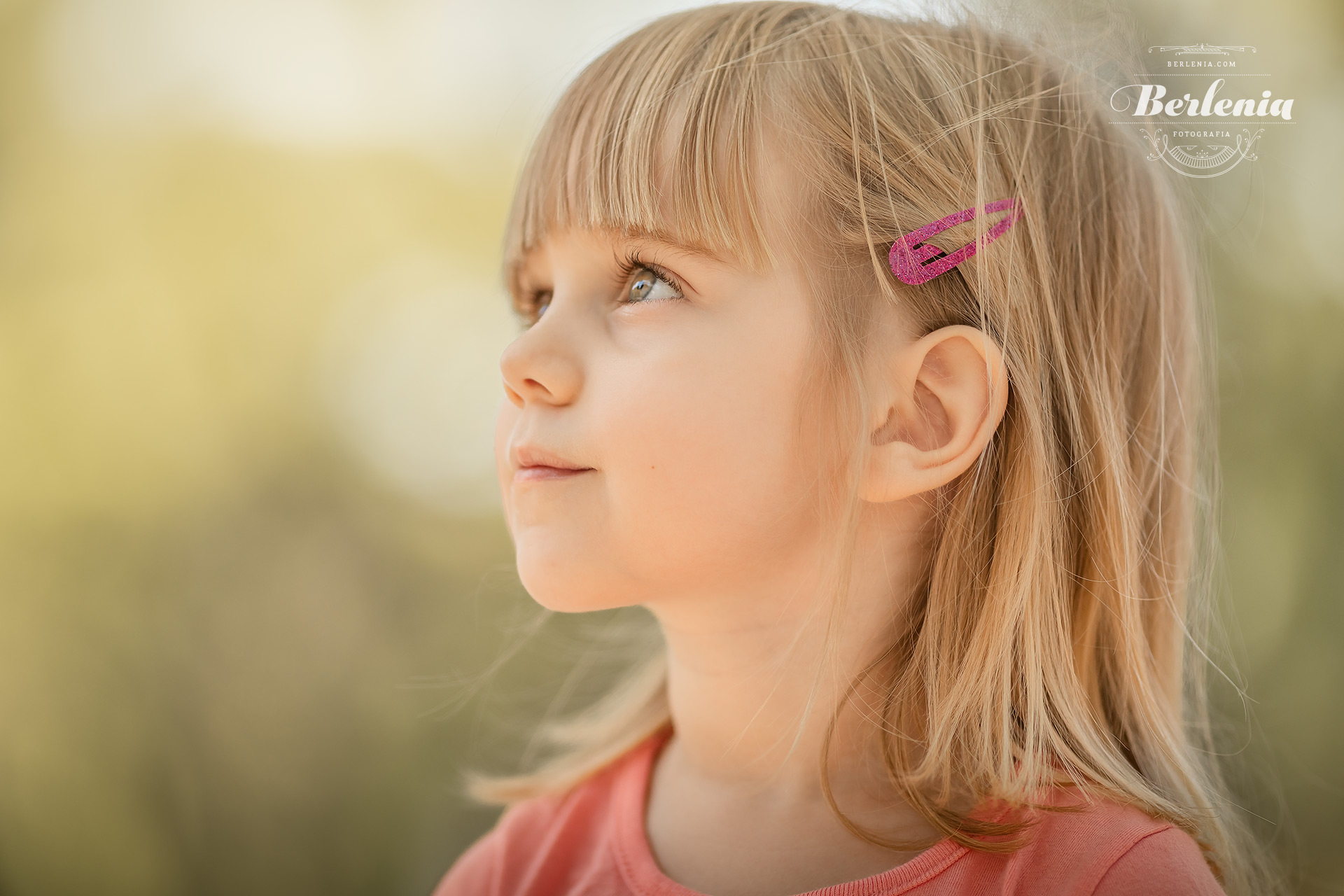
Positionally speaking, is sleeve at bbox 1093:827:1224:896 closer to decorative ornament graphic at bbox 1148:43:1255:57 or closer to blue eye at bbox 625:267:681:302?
blue eye at bbox 625:267:681:302

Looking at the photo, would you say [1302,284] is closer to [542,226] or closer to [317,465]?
[542,226]

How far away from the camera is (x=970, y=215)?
2.42ft

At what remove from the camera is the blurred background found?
1.22 meters

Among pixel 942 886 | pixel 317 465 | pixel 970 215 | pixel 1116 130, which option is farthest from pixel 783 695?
pixel 317 465

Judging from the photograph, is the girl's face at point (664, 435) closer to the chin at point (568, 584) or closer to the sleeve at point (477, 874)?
the chin at point (568, 584)

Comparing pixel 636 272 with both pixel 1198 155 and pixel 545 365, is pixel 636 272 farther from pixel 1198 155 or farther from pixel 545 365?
pixel 1198 155

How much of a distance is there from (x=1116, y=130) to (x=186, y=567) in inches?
52.6

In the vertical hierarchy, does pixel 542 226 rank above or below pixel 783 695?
above

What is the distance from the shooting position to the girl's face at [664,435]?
71 centimetres

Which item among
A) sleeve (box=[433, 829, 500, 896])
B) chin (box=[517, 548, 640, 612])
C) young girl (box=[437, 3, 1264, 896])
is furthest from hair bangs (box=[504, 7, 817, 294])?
sleeve (box=[433, 829, 500, 896])

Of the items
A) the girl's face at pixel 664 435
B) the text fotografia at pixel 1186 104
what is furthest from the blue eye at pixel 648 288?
the text fotografia at pixel 1186 104

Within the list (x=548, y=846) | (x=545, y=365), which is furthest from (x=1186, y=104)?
(x=548, y=846)

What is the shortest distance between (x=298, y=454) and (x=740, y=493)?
1.04m

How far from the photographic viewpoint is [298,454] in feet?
4.98
